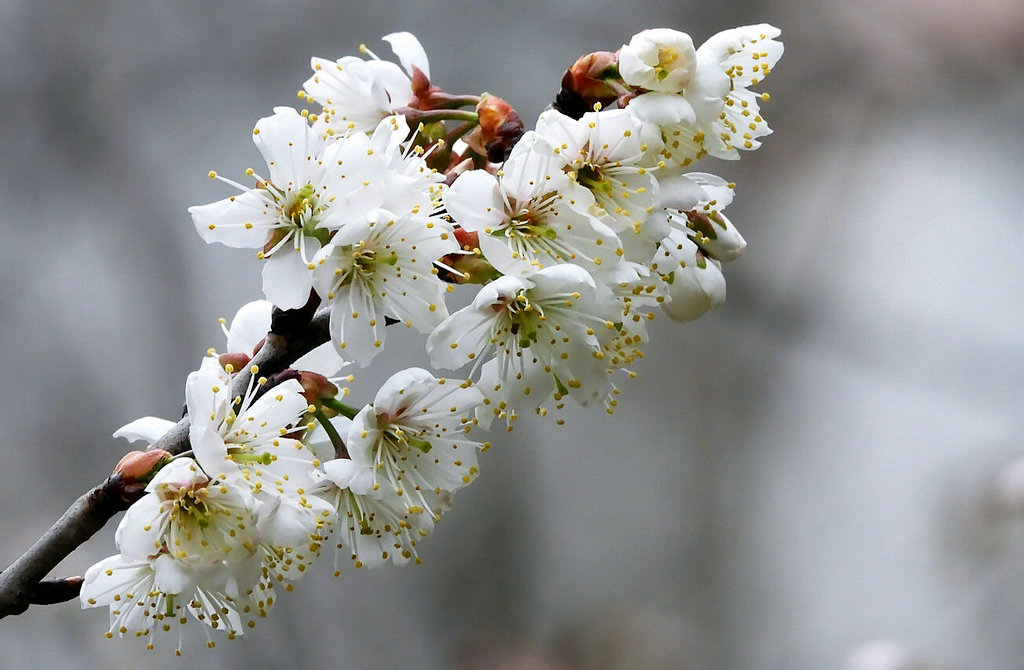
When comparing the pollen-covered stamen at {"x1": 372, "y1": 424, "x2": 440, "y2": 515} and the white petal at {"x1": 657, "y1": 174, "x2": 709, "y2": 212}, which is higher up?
the white petal at {"x1": 657, "y1": 174, "x2": 709, "y2": 212}

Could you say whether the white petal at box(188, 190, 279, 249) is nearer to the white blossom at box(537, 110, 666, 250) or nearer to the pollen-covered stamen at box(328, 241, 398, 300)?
the pollen-covered stamen at box(328, 241, 398, 300)

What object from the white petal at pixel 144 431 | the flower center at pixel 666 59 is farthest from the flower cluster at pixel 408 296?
the white petal at pixel 144 431

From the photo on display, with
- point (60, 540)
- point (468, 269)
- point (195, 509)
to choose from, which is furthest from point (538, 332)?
point (60, 540)

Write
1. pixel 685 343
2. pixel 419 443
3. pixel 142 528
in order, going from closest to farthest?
pixel 142 528, pixel 419 443, pixel 685 343

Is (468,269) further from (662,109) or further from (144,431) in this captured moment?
(144,431)

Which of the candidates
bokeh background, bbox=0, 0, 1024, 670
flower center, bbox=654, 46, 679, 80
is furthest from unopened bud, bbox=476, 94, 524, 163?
bokeh background, bbox=0, 0, 1024, 670

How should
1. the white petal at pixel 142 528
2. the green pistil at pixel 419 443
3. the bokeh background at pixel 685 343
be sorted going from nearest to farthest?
the white petal at pixel 142 528
the green pistil at pixel 419 443
the bokeh background at pixel 685 343

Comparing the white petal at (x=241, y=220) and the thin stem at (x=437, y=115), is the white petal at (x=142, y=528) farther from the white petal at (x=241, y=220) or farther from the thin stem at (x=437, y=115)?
the thin stem at (x=437, y=115)

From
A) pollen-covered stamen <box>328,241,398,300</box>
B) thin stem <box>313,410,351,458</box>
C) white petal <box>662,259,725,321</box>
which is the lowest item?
thin stem <box>313,410,351,458</box>
